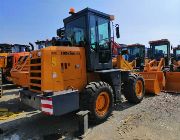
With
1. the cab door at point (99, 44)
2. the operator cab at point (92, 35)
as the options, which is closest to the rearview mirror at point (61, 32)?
the operator cab at point (92, 35)

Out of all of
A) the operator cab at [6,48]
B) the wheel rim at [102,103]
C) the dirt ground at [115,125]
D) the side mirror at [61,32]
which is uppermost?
the operator cab at [6,48]

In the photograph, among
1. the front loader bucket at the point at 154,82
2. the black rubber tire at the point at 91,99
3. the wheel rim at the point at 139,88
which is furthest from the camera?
the front loader bucket at the point at 154,82

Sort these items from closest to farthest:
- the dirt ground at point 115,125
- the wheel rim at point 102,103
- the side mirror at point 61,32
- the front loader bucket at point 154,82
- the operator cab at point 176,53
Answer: the dirt ground at point 115,125 → the wheel rim at point 102,103 → the side mirror at point 61,32 → the front loader bucket at point 154,82 → the operator cab at point 176,53

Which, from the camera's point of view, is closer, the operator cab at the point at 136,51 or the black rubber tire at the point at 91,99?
the black rubber tire at the point at 91,99

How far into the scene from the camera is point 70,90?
5.58m

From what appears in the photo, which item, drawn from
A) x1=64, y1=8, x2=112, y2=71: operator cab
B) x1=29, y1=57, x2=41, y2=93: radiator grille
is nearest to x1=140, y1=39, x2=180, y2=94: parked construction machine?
x1=64, y1=8, x2=112, y2=71: operator cab

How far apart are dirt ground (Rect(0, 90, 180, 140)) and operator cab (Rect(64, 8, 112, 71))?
1610mm

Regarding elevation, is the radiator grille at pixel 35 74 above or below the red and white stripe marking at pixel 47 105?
above

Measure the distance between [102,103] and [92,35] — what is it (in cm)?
194

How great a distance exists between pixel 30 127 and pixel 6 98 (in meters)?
4.42

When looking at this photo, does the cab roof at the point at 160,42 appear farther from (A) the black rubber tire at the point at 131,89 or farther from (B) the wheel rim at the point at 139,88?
(A) the black rubber tire at the point at 131,89

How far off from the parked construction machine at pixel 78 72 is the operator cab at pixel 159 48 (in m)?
7.49

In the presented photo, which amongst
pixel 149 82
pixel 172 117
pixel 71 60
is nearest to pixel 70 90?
pixel 71 60

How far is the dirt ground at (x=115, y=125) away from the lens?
5323 mm
